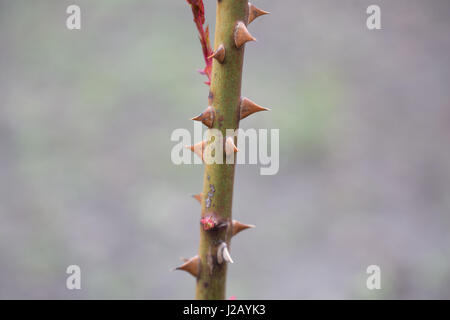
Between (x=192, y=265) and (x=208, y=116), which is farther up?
(x=208, y=116)

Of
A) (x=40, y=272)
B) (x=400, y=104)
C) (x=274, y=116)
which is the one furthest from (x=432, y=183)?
(x=40, y=272)

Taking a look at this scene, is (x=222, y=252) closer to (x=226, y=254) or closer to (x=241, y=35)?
(x=226, y=254)

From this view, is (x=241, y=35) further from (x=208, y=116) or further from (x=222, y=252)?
(x=222, y=252)

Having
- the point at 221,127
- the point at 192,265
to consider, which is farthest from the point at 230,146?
the point at 192,265

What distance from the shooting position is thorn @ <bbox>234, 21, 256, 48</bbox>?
386mm

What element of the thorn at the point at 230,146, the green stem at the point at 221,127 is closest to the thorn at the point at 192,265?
the green stem at the point at 221,127

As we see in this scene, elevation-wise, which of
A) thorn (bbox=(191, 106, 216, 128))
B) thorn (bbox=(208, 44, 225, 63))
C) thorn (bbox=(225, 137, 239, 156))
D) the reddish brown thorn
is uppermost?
thorn (bbox=(208, 44, 225, 63))

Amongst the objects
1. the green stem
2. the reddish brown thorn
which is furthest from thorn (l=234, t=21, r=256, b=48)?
the reddish brown thorn

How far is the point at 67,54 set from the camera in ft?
7.47

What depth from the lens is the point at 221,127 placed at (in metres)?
0.40

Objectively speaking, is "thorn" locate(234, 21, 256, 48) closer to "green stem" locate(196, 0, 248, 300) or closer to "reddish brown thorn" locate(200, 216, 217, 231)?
"green stem" locate(196, 0, 248, 300)

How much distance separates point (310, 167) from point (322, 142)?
6.3 inches

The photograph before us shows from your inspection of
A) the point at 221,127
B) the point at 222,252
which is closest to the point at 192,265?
the point at 222,252

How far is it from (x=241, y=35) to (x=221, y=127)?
8 centimetres
